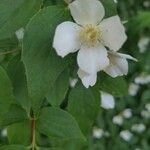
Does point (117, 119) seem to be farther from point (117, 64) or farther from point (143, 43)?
point (117, 64)

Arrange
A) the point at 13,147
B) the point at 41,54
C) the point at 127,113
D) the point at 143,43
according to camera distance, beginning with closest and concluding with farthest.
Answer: the point at 41,54
the point at 13,147
the point at 127,113
the point at 143,43

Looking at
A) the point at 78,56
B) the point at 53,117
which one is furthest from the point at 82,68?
the point at 53,117

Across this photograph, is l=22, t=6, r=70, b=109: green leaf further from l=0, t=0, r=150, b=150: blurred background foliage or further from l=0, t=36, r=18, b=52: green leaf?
l=0, t=0, r=150, b=150: blurred background foliage

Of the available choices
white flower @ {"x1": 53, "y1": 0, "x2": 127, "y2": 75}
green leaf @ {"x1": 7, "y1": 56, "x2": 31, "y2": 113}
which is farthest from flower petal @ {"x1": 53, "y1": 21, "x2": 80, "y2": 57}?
green leaf @ {"x1": 7, "y1": 56, "x2": 31, "y2": 113}

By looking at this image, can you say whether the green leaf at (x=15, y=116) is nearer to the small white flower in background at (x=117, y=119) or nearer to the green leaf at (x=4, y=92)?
the green leaf at (x=4, y=92)

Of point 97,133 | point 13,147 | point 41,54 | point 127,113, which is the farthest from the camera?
point 127,113

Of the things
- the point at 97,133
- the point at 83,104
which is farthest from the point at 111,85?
the point at 97,133
